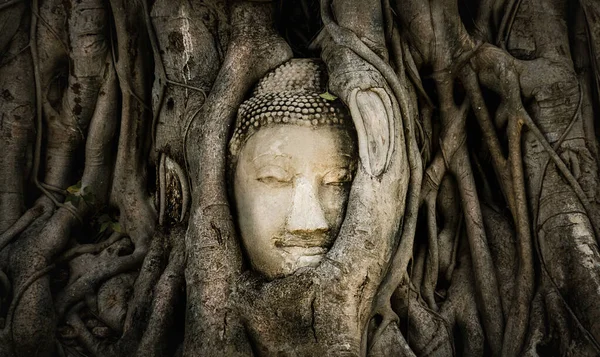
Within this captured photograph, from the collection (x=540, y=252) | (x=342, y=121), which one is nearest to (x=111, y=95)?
(x=342, y=121)

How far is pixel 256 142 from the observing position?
3049 mm

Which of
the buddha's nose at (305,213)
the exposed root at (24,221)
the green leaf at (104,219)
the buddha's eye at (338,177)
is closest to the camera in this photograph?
the buddha's nose at (305,213)

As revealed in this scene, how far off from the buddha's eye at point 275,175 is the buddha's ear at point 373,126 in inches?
12.5

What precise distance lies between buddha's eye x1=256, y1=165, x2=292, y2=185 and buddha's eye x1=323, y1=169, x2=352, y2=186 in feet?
0.52


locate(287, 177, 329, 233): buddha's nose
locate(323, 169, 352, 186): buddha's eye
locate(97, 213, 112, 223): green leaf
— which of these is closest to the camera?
locate(287, 177, 329, 233): buddha's nose

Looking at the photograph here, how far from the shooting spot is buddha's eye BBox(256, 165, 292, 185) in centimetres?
297

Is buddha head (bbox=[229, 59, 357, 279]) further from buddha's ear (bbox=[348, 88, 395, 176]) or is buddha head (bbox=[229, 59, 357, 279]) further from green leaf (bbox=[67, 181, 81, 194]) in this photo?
green leaf (bbox=[67, 181, 81, 194])

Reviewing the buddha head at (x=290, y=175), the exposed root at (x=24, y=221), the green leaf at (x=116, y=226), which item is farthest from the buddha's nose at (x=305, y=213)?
the exposed root at (x=24, y=221)

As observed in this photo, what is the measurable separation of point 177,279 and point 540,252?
159 cm

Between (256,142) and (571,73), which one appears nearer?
(256,142)

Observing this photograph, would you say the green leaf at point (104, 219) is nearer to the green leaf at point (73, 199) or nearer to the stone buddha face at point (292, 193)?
the green leaf at point (73, 199)

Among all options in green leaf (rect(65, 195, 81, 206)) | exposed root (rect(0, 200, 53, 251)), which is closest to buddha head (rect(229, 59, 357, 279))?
green leaf (rect(65, 195, 81, 206))

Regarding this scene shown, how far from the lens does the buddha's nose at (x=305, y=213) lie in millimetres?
2873

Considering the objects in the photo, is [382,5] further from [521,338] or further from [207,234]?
[521,338]
